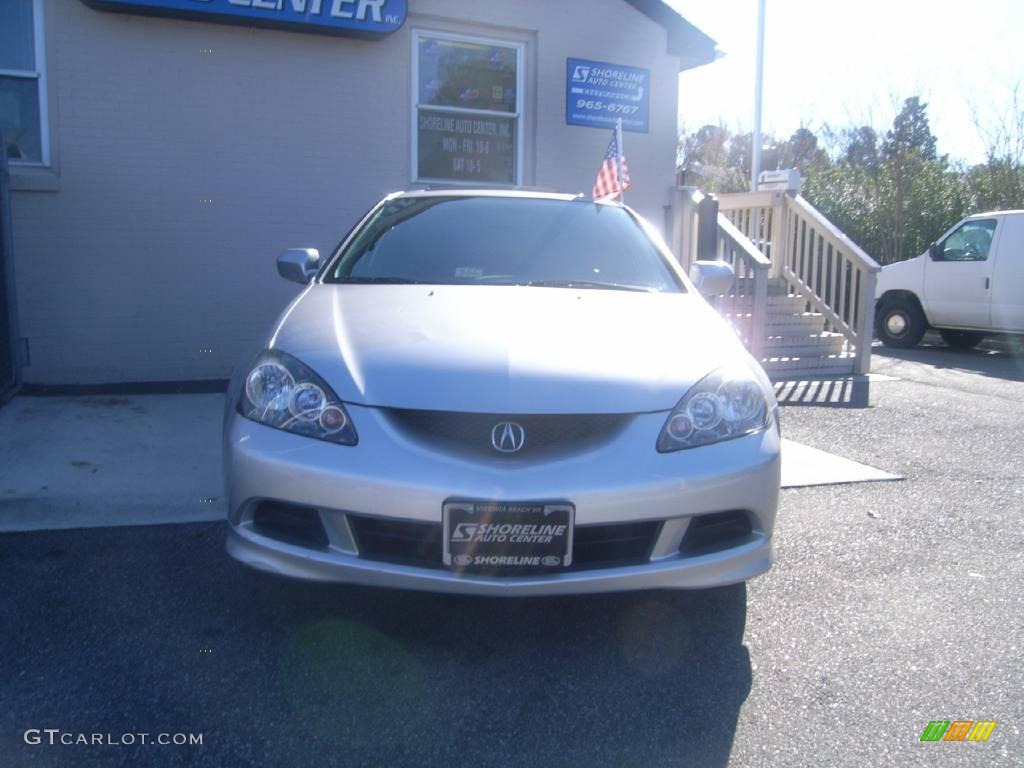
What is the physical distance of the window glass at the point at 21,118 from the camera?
6734 millimetres

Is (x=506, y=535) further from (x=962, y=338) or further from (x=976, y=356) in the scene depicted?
(x=962, y=338)

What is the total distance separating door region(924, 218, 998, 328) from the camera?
11438 millimetres

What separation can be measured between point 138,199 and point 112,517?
11.7 feet

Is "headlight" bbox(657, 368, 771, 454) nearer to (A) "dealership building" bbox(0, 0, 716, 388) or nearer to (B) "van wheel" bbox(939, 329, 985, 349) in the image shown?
(A) "dealership building" bbox(0, 0, 716, 388)

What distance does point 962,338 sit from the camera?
504 inches

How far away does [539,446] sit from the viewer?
109 inches

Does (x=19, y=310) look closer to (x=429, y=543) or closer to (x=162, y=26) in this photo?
(x=162, y=26)

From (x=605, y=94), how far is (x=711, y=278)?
15.7ft

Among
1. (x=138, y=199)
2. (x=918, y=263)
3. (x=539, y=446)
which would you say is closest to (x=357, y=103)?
(x=138, y=199)

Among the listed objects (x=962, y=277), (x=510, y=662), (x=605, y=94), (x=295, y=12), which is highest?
(x=295, y=12)

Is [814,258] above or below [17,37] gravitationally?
below

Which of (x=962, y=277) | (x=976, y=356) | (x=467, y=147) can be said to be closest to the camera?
(x=467, y=147)

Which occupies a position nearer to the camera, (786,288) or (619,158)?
(619,158)

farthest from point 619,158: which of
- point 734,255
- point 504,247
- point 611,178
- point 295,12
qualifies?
point 504,247
